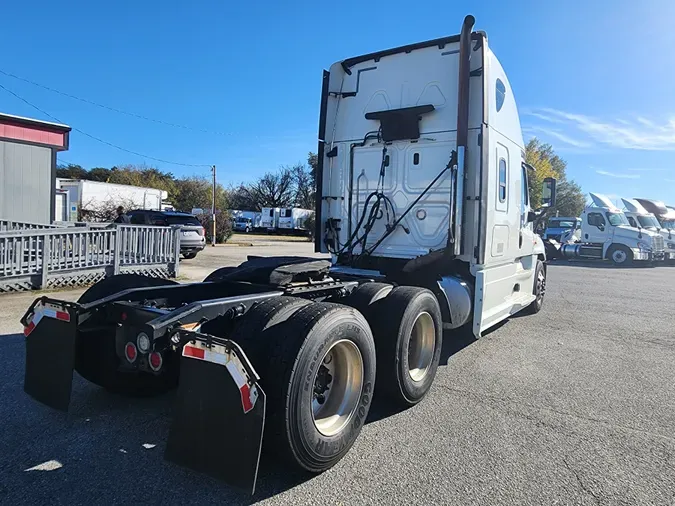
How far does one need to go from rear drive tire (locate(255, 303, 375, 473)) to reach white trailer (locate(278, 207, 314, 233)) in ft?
147

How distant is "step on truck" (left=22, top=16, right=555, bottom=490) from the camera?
8.78 feet

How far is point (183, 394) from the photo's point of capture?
8.65 ft

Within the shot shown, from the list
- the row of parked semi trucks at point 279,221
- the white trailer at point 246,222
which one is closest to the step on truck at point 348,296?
the row of parked semi trucks at point 279,221

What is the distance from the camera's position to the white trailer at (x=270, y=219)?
162ft

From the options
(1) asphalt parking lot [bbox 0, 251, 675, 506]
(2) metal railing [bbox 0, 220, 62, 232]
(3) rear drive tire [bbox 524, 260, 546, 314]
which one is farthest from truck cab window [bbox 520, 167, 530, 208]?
(2) metal railing [bbox 0, 220, 62, 232]

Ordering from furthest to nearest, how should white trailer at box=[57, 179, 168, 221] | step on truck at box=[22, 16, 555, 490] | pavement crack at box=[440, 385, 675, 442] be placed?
white trailer at box=[57, 179, 168, 221] < pavement crack at box=[440, 385, 675, 442] < step on truck at box=[22, 16, 555, 490]

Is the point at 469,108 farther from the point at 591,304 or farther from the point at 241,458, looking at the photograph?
the point at 591,304

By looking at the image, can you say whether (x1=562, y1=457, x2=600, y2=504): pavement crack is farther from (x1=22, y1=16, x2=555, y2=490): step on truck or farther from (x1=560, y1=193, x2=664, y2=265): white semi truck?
(x1=560, y1=193, x2=664, y2=265): white semi truck

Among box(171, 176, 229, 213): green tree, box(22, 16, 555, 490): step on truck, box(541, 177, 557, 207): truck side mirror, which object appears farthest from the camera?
box(171, 176, 229, 213): green tree

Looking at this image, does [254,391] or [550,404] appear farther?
[550,404]

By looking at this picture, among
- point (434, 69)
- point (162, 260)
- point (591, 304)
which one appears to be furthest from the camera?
point (162, 260)

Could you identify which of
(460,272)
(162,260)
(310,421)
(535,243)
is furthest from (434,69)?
(162,260)

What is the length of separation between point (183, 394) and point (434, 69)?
16.2ft

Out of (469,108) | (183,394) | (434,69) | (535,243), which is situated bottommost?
(183,394)
